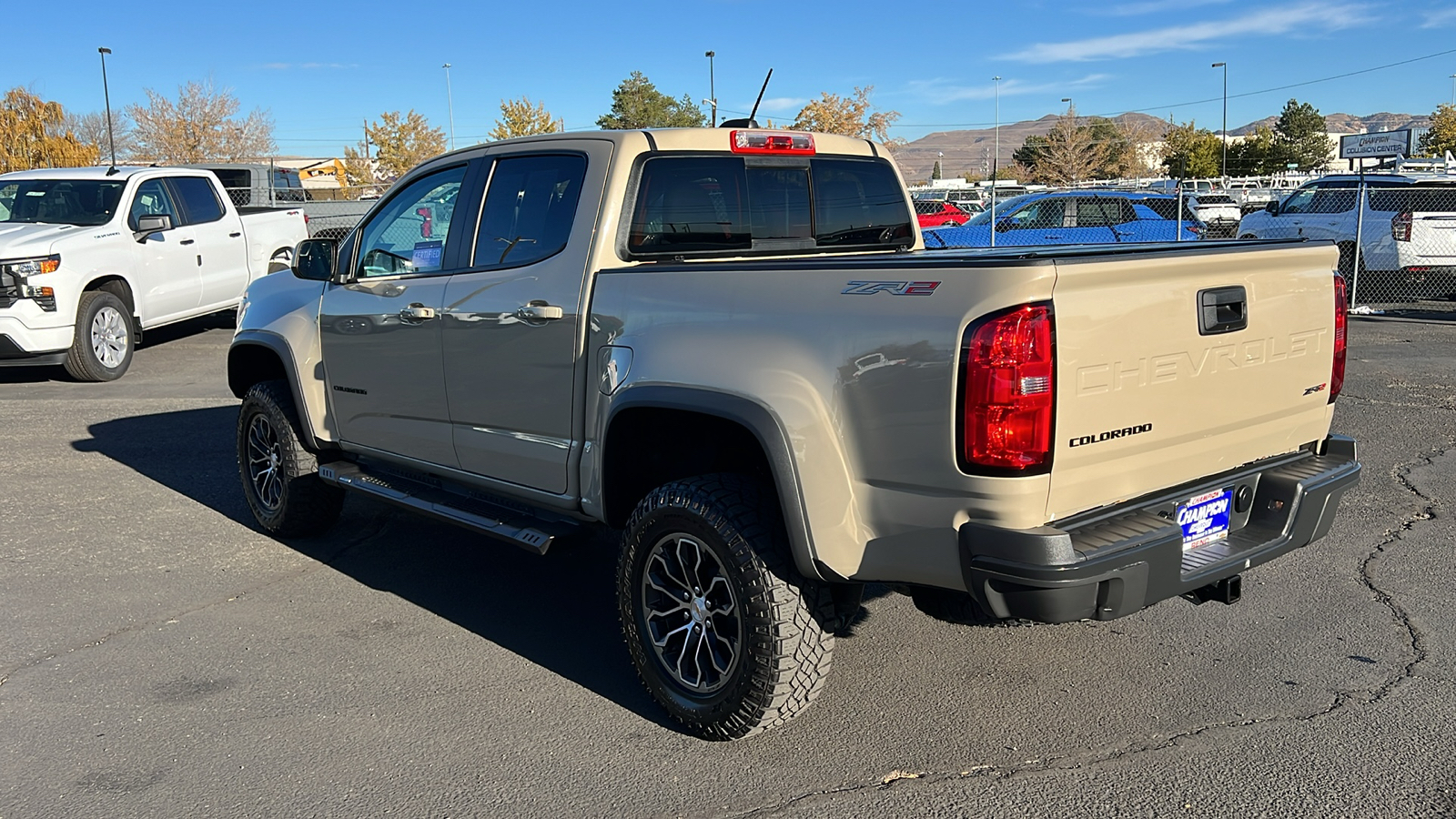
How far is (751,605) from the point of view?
3443 mm

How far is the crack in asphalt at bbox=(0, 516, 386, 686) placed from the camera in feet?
14.5

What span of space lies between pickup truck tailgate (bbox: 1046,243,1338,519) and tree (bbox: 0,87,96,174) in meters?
49.6

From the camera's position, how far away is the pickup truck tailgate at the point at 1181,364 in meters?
3.02

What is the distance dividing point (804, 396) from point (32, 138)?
168 feet

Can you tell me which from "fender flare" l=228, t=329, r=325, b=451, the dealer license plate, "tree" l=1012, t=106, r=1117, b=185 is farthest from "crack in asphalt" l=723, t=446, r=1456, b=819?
"tree" l=1012, t=106, r=1117, b=185

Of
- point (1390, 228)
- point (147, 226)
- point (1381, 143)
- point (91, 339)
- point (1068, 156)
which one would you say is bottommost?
point (91, 339)

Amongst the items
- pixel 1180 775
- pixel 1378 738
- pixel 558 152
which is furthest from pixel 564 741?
pixel 1378 738

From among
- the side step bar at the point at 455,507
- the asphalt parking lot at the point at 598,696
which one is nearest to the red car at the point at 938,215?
the asphalt parking lot at the point at 598,696

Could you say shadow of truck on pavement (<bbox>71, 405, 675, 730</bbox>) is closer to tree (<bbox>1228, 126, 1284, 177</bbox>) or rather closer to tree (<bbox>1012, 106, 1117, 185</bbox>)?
tree (<bbox>1012, 106, 1117, 185</bbox>)

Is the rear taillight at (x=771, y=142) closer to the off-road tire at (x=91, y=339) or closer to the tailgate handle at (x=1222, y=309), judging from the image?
the tailgate handle at (x=1222, y=309)

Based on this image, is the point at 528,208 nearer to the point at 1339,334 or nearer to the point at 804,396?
the point at 804,396

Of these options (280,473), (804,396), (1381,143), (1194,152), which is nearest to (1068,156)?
(1194,152)

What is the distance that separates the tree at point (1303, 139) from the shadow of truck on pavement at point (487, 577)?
230ft

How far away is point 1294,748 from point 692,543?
→ 1978mm
